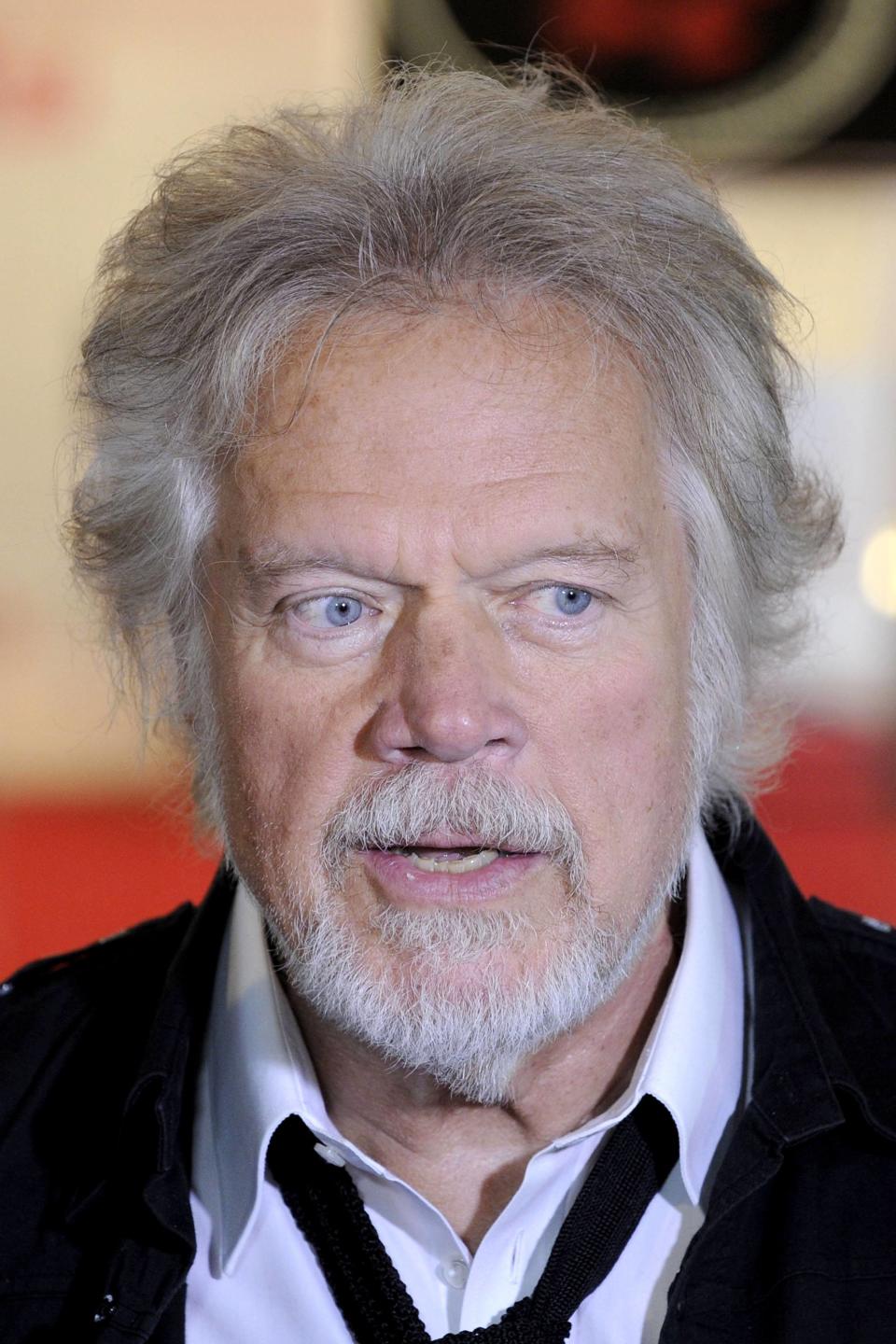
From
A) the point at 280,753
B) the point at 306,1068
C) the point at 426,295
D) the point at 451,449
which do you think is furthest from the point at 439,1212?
the point at 426,295

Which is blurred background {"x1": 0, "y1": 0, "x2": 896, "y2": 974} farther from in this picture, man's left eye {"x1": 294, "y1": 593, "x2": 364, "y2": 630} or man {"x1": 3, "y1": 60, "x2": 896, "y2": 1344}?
man's left eye {"x1": 294, "y1": 593, "x2": 364, "y2": 630}

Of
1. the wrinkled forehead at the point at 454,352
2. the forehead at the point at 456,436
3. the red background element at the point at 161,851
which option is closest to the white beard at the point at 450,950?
the forehead at the point at 456,436

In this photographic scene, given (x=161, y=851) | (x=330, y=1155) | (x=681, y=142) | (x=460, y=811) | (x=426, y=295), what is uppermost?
(x=681, y=142)

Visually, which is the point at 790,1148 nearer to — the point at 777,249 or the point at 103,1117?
the point at 103,1117

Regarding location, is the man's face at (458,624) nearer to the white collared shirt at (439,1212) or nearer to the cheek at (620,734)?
the cheek at (620,734)

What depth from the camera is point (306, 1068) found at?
1564 millimetres

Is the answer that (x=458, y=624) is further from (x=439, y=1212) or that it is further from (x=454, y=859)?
(x=439, y=1212)

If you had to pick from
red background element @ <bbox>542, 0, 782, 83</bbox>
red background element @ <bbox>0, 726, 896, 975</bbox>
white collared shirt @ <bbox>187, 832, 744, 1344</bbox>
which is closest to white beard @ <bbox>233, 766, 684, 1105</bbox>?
white collared shirt @ <bbox>187, 832, 744, 1344</bbox>

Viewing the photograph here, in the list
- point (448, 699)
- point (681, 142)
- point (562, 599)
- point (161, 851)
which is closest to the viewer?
point (448, 699)

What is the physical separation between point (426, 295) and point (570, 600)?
31cm

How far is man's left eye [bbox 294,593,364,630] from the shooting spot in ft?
4.70

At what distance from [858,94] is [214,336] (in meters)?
1.70

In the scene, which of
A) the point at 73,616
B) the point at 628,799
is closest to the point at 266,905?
the point at 628,799

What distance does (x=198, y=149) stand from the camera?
1720mm
